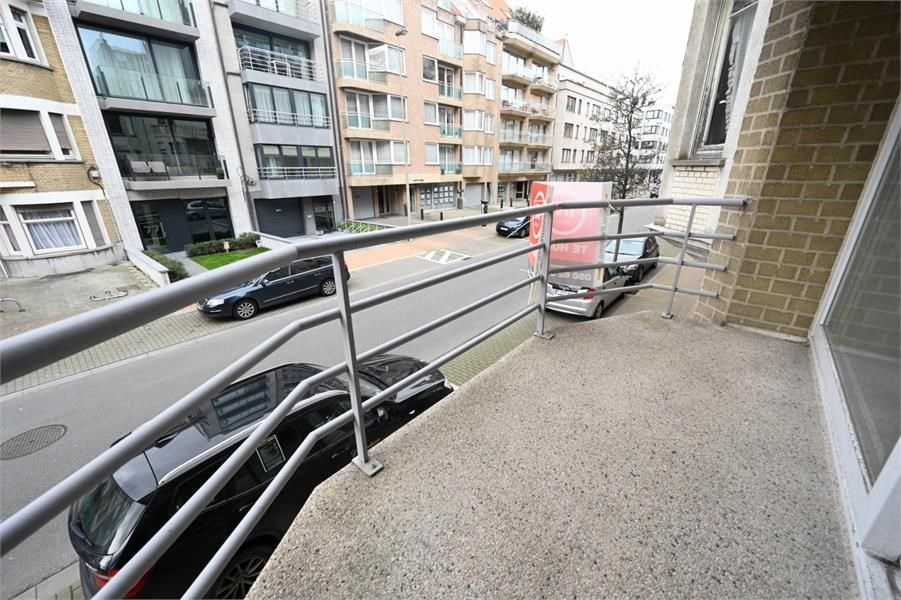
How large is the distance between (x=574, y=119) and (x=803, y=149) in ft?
133

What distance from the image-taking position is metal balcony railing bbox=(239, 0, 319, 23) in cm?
1670

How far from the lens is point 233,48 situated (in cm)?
1647

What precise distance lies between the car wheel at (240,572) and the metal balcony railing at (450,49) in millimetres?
27556

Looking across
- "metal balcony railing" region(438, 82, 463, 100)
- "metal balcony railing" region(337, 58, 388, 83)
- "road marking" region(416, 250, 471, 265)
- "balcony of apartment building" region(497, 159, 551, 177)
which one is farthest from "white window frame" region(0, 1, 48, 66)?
"balcony of apartment building" region(497, 159, 551, 177)

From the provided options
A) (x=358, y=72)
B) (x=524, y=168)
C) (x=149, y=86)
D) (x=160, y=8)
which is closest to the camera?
(x=160, y=8)

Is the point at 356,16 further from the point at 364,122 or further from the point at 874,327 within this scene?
the point at 874,327

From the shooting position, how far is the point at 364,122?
21.0 m

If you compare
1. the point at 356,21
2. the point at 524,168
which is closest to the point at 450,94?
the point at 356,21

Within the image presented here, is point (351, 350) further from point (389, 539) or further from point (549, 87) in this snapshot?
point (549, 87)

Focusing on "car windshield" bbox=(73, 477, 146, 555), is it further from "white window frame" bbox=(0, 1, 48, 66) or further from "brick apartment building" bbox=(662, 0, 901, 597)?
"white window frame" bbox=(0, 1, 48, 66)

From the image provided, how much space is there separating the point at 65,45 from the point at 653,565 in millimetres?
20086

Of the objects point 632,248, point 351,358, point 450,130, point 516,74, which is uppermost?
point 516,74

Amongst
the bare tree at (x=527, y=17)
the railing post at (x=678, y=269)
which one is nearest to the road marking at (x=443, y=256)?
the railing post at (x=678, y=269)

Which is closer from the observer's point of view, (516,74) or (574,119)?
(516,74)
